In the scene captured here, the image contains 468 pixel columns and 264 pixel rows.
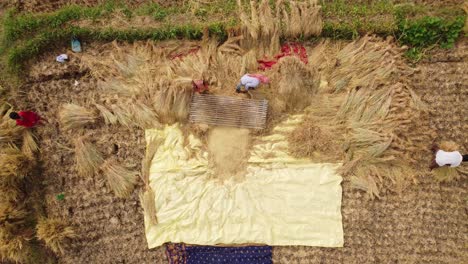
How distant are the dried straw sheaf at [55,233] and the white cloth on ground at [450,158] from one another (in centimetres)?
403

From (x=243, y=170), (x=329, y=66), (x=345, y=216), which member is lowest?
(x=345, y=216)

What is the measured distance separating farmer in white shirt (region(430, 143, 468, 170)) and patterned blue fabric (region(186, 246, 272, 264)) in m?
2.00

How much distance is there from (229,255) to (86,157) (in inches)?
76.2

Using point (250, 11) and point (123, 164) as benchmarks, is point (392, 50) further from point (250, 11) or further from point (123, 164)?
point (123, 164)

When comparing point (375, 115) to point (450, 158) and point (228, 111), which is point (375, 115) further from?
point (228, 111)

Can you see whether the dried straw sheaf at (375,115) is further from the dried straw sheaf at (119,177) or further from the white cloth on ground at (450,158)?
the dried straw sheaf at (119,177)

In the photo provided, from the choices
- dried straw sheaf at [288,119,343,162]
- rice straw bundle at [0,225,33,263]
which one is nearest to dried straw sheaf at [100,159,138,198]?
rice straw bundle at [0,225,33,263]

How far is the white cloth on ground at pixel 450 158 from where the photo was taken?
3.25 m

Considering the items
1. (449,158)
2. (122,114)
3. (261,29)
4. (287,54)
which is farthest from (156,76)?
(449,158)

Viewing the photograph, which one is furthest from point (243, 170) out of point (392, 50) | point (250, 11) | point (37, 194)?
point (37, 194)

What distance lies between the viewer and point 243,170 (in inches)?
143

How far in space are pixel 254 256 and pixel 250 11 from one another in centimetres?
277

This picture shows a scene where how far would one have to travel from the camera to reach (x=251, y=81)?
345 centimetres

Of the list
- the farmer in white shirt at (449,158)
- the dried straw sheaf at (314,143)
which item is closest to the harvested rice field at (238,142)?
the dried straw sheaf at (314,143)
